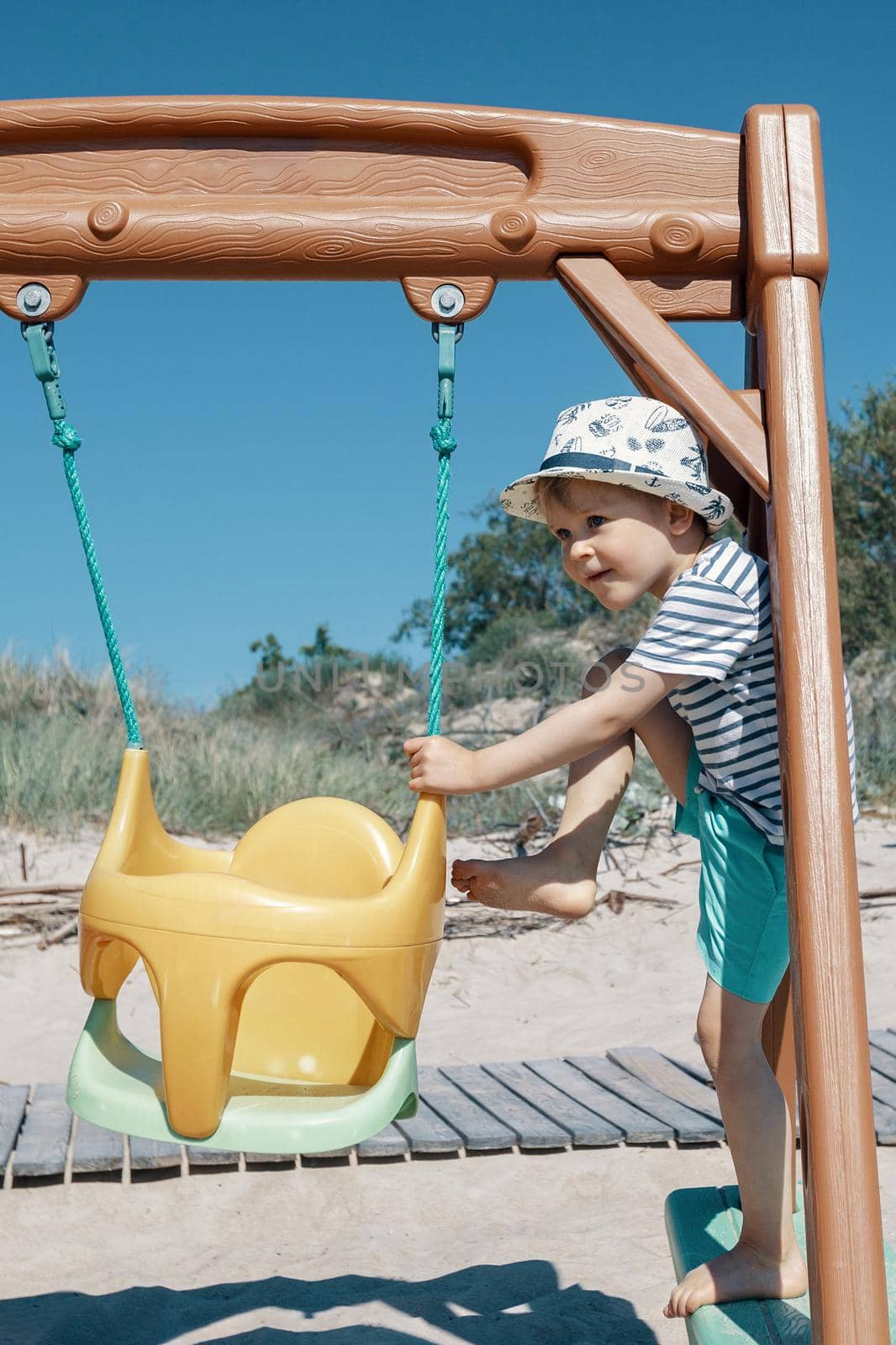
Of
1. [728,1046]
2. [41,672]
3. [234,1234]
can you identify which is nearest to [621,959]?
[234,1234]

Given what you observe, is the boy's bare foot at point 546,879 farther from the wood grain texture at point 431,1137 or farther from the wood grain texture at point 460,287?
the wood grain texture at point 431,1137

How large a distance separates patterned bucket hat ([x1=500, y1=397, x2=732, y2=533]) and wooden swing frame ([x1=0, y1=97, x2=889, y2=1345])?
6 centimetres

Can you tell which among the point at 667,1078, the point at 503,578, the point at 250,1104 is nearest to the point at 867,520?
the point at 503,578

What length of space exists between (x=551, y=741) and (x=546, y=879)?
0.98 feet

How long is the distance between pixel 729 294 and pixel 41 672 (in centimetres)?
814

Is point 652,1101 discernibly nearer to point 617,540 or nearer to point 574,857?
point 574,857

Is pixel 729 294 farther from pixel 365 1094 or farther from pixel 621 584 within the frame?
pixel 365 1094

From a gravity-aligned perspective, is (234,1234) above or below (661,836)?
below

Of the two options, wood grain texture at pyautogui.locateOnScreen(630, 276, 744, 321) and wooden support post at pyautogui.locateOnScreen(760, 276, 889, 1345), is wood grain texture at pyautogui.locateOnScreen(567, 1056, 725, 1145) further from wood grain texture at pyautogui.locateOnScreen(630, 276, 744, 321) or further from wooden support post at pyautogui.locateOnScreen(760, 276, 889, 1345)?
wood grain texture at pyautogui.locateOnScreen(630, 276, 744, 321)

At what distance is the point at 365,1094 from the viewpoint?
6.47ft

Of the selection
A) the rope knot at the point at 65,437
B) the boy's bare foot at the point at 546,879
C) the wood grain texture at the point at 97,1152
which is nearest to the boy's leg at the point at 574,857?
the boy's bare foot at the point at 546,879

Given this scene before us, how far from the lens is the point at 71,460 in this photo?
216cm

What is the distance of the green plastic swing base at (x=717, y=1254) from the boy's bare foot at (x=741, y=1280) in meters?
0.01

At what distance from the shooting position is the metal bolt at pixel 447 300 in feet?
6.85
